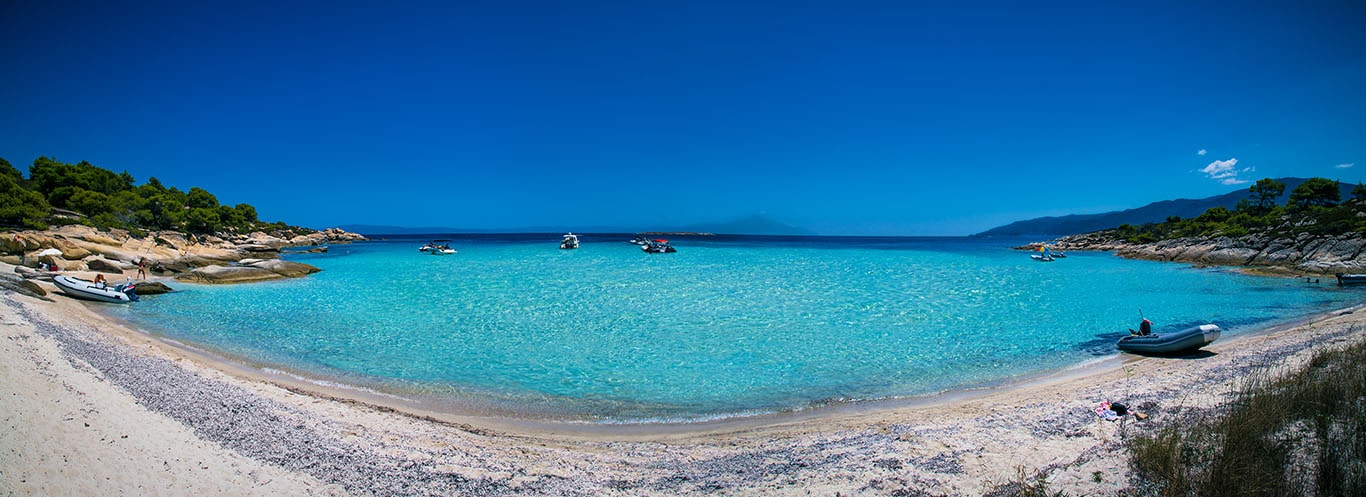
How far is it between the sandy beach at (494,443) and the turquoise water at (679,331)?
50.6 inches

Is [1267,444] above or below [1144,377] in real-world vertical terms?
above

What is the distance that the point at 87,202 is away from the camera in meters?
40.5

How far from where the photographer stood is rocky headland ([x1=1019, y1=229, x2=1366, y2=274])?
29547mm

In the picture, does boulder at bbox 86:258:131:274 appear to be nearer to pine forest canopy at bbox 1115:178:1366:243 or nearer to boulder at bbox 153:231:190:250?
boulder at bbox 153:231:190:250

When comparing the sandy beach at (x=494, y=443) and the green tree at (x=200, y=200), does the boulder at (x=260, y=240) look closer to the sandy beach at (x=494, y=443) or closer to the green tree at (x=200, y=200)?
the green tree at (x=200, y=200)

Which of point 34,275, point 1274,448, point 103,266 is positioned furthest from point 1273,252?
point 103,266

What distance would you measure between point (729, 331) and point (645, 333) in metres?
2.51

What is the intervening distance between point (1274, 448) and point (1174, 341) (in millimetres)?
9758

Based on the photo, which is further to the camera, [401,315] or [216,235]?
[216,235]

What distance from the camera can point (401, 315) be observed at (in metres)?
18.0

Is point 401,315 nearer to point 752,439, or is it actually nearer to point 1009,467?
point 752,439

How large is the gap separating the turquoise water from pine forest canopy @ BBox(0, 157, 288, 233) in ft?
70.5

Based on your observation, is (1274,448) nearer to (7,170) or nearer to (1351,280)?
(1351,280)

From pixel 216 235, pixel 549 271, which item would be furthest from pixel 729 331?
pixel 216 235
